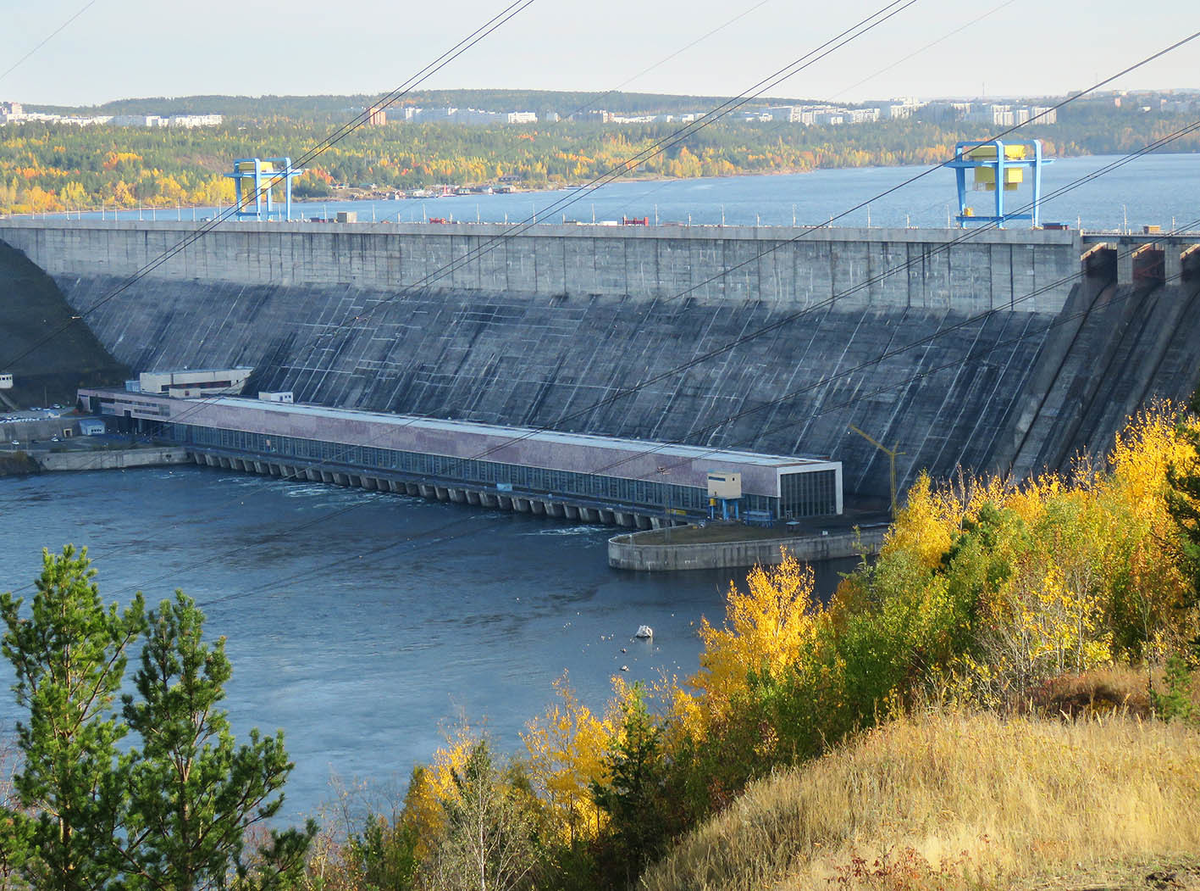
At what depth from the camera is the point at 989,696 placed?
12.8 meters

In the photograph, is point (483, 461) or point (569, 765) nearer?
point (569, 765)

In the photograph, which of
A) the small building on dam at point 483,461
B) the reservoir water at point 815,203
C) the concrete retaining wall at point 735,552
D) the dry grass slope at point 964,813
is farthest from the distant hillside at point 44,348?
the dry grass slope at point 964,813

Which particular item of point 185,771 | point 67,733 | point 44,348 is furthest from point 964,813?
point 44,348

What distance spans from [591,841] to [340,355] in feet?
126

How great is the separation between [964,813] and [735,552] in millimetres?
22546

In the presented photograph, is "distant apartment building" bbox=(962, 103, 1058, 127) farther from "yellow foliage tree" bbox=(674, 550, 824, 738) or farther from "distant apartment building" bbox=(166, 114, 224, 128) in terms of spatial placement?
"yellow foliage tree" bbox=(674, 550, 824, 738)

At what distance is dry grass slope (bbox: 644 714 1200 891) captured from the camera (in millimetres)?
8414

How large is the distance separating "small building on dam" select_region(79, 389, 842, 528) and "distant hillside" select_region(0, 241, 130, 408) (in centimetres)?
458

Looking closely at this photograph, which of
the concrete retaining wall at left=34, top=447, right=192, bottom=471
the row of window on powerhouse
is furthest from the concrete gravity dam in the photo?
the concrete retaining wall at left=34, top=447, right=192, bottom=471

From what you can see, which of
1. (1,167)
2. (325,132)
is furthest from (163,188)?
(325,132)

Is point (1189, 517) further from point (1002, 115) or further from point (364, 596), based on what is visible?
point (1002, 115)

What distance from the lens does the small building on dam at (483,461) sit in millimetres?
34312

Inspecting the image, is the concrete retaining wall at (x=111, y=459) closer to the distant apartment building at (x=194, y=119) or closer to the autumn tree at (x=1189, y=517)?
the autumn tree at (x=1189, y=517)

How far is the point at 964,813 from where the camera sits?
912cm
